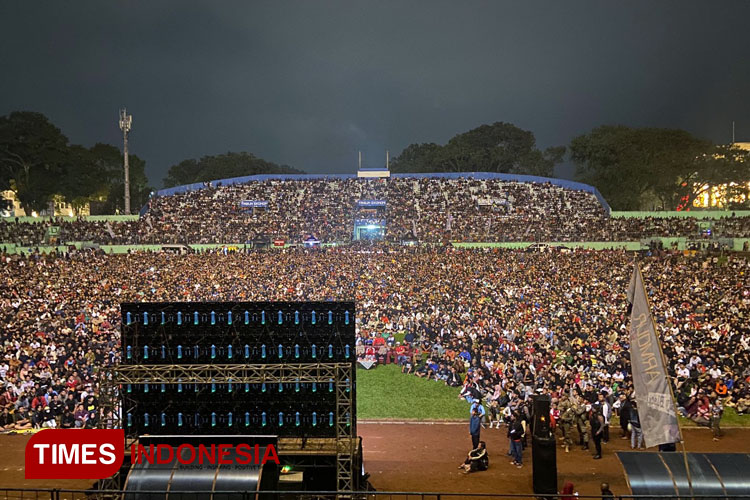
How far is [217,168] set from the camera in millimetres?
82688

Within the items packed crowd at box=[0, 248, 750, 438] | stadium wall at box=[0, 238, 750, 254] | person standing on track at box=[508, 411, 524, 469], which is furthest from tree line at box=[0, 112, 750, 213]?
person standing on track at box=[508, 411, 524, 469]

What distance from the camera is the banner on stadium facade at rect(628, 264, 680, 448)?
295 inches

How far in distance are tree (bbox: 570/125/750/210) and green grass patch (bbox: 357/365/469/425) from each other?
45.4 m

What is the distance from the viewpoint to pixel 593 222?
44031 millimetres

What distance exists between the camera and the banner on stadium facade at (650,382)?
7480 mm

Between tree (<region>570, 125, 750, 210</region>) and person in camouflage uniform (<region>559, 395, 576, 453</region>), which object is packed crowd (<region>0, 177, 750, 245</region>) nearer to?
tree (<region>570, 125, 750, 210</region>)

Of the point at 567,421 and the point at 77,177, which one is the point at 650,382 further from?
the point at 77,177

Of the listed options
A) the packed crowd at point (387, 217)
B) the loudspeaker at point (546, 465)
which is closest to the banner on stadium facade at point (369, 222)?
the packed crowd at point (387, 217)

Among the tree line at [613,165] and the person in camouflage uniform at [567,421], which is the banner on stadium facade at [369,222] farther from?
the person in camouflage uniform at [567,421]

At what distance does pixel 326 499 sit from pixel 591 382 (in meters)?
7.94

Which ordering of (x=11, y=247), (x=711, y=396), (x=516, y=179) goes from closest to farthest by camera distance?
(x=711, y=396) → (x=11, y=247) → (x=516, y=179)

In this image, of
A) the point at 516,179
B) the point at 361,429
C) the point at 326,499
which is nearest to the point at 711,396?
the point at 361,429

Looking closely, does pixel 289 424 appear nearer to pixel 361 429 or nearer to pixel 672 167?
pixel 361 429

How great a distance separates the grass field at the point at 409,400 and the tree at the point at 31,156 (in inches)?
2008
